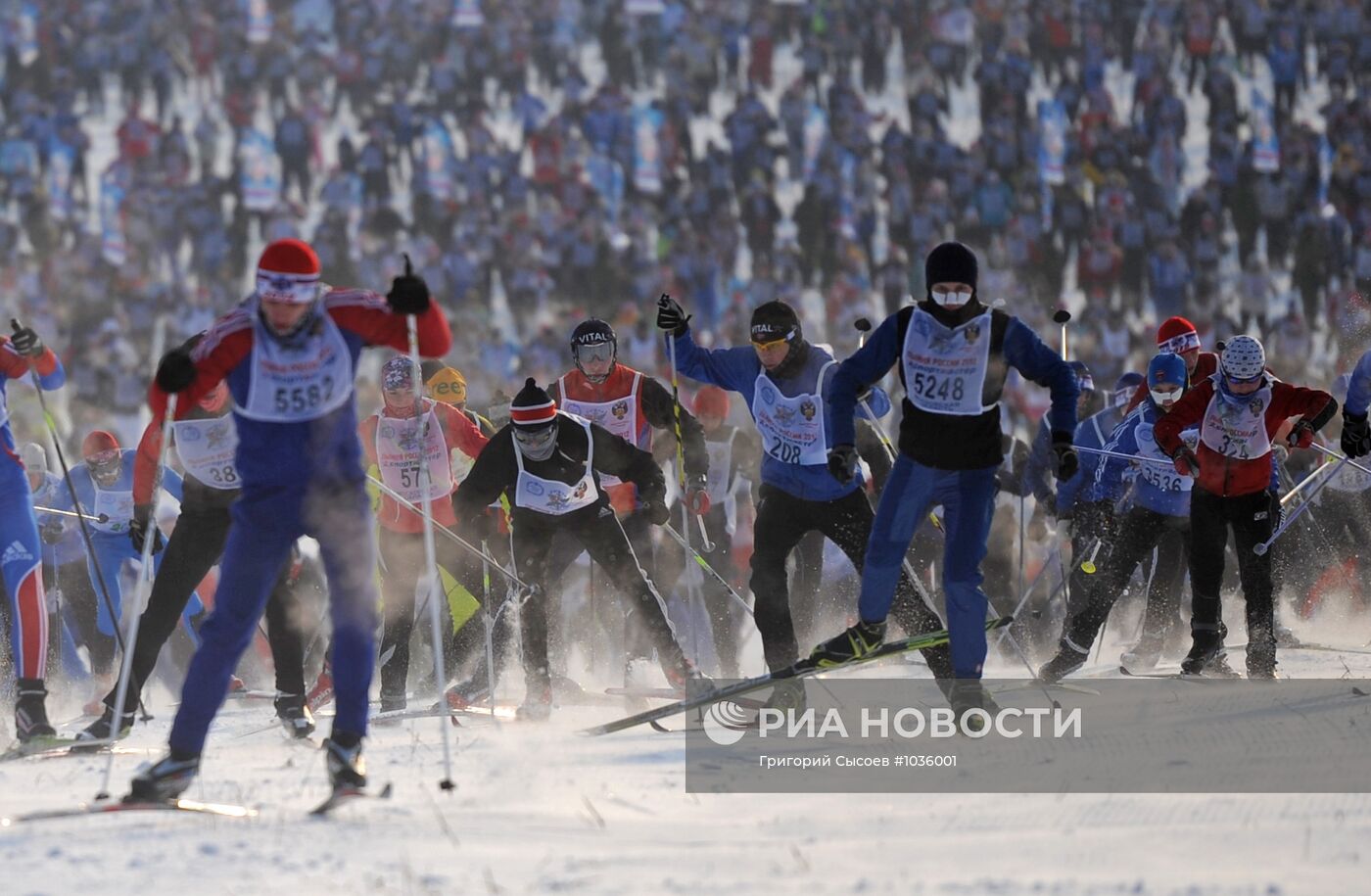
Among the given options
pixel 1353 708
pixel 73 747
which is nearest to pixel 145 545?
pixel 73 747

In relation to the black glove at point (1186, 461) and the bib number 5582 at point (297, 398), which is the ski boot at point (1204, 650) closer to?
the black glove at point (1186, 461)

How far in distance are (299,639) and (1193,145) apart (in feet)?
54.8

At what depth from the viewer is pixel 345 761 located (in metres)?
6.07

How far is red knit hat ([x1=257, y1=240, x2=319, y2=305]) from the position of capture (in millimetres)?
5992

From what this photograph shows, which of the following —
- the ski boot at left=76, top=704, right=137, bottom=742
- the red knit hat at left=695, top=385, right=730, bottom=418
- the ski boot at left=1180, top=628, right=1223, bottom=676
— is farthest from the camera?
the red knit hat at left=695, top=385, right=730, bottom=418

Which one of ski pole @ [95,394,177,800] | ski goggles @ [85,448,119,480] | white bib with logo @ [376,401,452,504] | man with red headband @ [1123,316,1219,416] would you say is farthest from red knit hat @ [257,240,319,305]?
man with red headband @ [1123,316,1219,416]

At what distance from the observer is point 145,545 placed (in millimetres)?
7555

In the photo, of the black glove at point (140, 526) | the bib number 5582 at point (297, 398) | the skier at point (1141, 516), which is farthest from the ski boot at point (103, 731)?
the skier at point (1141, 516)

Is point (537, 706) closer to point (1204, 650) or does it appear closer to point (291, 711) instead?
point (291, 711)

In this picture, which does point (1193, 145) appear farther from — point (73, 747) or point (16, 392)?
point (73, 747)

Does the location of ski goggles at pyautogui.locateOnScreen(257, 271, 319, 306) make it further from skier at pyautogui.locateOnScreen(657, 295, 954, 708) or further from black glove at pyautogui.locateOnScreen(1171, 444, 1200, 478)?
black glove at pyautogui.locateOnScreen(1171, 444, 1200, 478)

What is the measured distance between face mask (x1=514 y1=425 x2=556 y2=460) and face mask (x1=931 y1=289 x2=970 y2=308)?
2609 mm

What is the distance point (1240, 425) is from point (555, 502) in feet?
11.5

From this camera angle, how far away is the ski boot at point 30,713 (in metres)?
8.04
